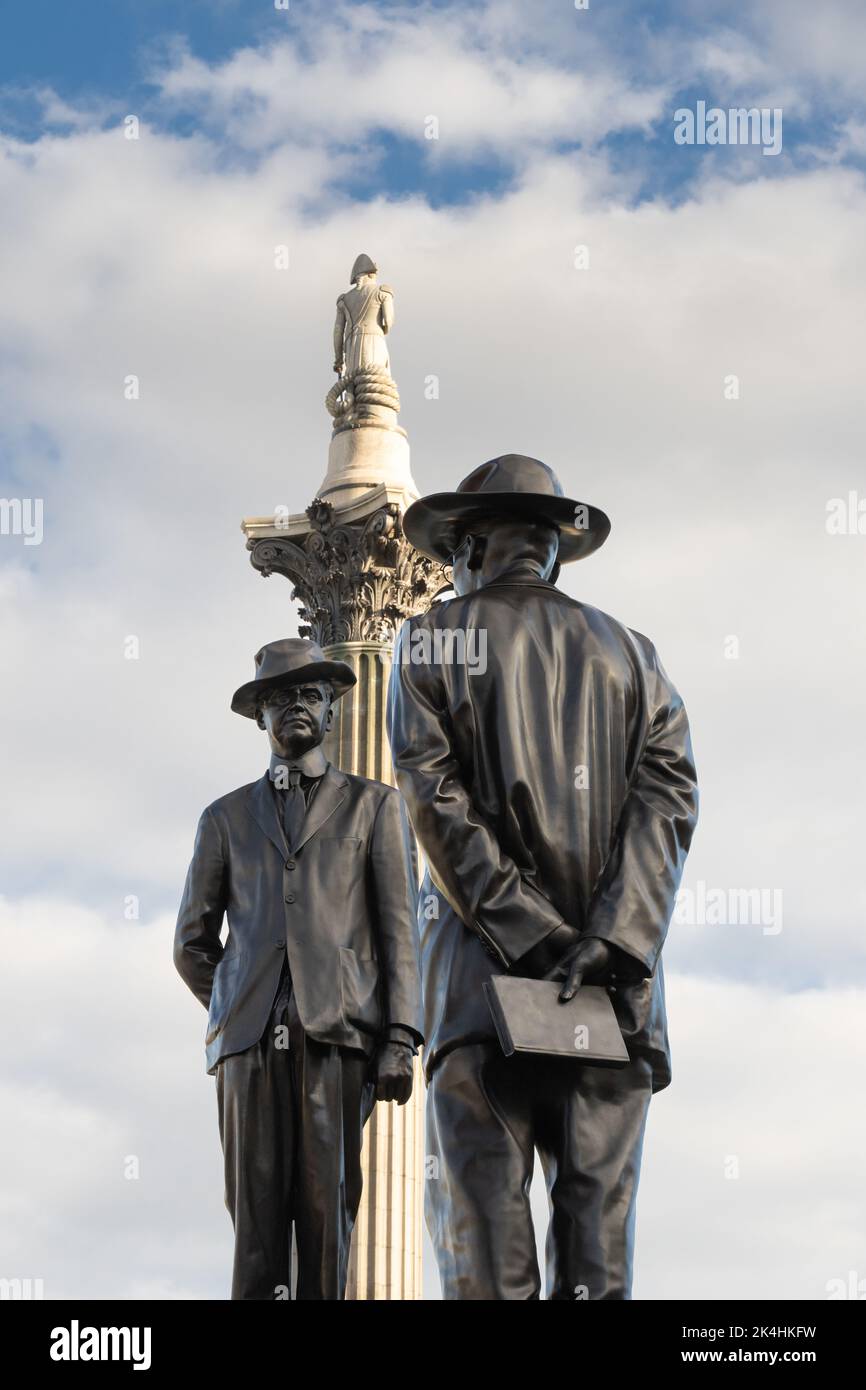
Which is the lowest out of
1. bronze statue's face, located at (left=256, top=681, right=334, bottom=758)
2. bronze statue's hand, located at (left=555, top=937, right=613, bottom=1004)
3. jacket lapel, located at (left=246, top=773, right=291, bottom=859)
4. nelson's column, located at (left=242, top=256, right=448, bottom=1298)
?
bronze statue's hand, located at (left=555, top=937, right=613, bottom=1004)

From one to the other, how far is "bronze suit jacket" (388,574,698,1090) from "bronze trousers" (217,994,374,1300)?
1.76 m

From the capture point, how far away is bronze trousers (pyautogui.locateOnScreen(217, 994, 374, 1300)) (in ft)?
36.0

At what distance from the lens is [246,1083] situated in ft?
36.4

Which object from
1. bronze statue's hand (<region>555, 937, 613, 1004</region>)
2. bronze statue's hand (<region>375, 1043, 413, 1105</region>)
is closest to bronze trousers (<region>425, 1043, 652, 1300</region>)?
bronze statue's hand (<region>555, 937, 613, 1004</region>)

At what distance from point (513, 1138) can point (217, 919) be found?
318 centimetres

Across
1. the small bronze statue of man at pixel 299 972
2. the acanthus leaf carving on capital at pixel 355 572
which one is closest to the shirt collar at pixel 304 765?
the small bronze statue of man at pixel 299 972

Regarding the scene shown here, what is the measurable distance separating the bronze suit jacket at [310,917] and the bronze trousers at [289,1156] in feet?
0.37

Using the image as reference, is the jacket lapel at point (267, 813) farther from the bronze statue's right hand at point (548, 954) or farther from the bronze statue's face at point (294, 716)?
the bronze statue's right hand at point (548, 954)

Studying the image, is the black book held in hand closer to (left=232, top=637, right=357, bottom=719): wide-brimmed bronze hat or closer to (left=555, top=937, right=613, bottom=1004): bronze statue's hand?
(left=555, top=937, right=613, bottom=1004): bronze statue's hand

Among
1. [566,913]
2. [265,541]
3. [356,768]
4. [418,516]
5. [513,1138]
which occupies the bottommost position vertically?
[513,1138]

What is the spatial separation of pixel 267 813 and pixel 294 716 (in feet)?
1.59

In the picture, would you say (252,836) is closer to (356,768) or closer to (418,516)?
(418,516)
